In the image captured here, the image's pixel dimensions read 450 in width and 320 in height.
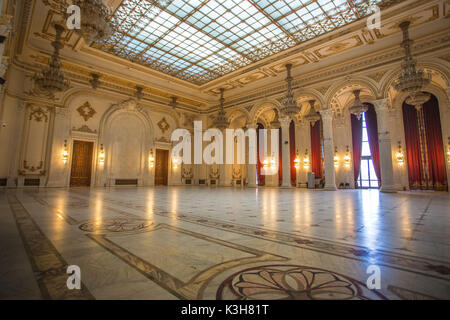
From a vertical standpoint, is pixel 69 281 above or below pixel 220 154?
below

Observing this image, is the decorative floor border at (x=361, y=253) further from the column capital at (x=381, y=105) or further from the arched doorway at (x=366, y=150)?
the arched doorway at (x=366, y=150)

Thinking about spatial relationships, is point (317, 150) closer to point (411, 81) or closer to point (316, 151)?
point (316, 151)

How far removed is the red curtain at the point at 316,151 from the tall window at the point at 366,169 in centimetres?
247

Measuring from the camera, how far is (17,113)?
1025cm

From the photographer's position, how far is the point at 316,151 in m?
15.5

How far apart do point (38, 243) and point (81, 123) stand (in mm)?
12302

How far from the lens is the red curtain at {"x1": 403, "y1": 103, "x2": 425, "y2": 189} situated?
11758 millimetres

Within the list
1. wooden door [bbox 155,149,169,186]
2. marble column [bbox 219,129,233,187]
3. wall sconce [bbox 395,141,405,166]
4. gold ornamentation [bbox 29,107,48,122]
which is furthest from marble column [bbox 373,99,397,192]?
gold ornamentation [bbox 29,107,48,122]

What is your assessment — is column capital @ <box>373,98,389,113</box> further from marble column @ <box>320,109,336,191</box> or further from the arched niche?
the arched niche

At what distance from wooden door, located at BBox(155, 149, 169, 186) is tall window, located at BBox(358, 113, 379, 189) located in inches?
505

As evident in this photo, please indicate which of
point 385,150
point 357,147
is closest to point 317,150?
point 357,147

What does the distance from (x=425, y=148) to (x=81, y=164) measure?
60.7 feet
